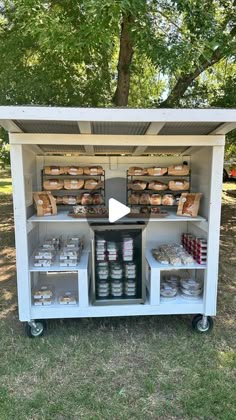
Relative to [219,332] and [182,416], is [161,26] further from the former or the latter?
[182,416]

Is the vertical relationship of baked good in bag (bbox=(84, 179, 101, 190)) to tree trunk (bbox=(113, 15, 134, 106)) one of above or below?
below

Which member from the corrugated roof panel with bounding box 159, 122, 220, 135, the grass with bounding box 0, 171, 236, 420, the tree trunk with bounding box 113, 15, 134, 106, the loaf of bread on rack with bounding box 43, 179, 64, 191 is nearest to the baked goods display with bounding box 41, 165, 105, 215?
the loaf of bread on rack with bounding box 43, 179, 64, 191

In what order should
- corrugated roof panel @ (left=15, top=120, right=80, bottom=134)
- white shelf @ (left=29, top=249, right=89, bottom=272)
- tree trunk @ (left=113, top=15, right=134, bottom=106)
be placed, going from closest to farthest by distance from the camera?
corrugated roof panel @ (left=15, top=120, right=80, bottom=134)
white shelf @ (left=29, top=249, right=89, bottom=272)
tree trunk @ (left=113, top=15, right=134, bottom=106)

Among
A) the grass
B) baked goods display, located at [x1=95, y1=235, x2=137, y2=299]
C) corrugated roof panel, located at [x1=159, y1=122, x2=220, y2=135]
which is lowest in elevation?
the grass

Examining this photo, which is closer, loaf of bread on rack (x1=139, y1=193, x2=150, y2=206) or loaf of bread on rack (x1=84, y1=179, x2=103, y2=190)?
loaf of bread on rack (x1=139, y1=193, x2=150, y2=206)

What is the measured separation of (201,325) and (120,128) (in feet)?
5.66

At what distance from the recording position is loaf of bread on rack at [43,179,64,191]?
116 inches

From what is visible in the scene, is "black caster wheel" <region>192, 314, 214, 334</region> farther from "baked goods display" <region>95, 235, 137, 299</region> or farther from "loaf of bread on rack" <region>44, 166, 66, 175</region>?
"loaf of bread on rack" <region>44, 166, 66, 175</region>

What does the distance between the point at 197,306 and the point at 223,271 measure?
1.75m

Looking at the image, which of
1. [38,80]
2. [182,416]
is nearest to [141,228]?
[182,416]

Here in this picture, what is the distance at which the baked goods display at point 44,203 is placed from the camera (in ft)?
8.86

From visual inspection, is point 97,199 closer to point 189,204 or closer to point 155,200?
point 155,200

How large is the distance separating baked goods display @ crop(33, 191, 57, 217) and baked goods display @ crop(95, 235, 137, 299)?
0.52 meters

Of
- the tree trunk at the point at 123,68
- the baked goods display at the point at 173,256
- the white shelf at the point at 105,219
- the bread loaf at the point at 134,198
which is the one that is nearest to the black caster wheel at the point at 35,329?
the white shelf at the point at 105,219
